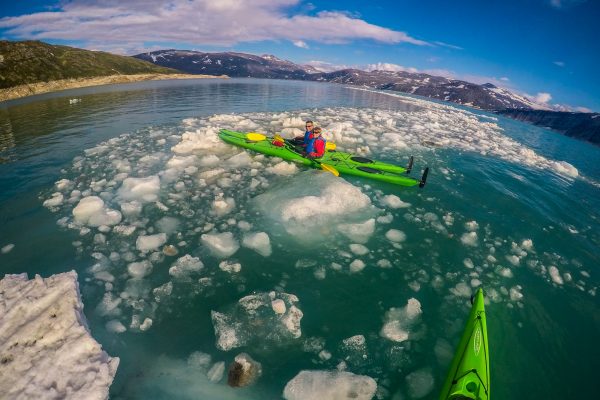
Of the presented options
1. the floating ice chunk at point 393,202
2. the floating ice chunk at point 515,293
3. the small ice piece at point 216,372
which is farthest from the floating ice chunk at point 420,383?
the floating ice chunk at point 393,202

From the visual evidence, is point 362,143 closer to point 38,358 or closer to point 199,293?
point 199,293

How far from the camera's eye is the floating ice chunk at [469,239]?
7.43 metres

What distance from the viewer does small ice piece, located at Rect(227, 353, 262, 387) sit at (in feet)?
12.7

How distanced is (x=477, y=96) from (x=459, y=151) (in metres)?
145

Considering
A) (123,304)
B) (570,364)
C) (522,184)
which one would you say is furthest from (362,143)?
(123,304)

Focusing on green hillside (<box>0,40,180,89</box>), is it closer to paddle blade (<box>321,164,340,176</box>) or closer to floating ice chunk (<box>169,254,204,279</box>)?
paddle blade (<box>321,164,340,176</box>)

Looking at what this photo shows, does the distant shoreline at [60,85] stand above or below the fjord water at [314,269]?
below

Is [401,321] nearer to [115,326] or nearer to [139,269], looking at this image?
[115,326]

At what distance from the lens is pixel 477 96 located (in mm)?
131500

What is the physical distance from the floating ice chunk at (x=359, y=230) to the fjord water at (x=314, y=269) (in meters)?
0.04

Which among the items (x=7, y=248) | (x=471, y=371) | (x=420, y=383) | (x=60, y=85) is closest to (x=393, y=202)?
(x=420, y=383)

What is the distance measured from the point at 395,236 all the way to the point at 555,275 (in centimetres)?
379

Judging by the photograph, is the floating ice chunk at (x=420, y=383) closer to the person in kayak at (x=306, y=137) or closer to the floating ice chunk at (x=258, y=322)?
the floating ice chunk at (x=258, y=322)

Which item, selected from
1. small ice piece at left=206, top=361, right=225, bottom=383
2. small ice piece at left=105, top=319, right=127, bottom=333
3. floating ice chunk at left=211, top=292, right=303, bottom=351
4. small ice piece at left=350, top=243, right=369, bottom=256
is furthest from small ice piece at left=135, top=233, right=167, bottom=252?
small ice piece at left=350, top=243, right=369, bottom=256
